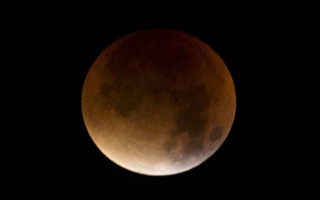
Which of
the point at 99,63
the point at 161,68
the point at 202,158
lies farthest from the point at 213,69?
the point at 99,63

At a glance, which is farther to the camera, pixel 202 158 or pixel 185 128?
pixel 202 158

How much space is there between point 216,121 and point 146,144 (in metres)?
1.14

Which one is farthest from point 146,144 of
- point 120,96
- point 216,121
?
point 216,121

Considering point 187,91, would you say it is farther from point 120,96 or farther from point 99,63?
point 99,63

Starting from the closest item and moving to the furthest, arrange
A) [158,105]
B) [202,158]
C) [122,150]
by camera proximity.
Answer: [158,105] < [122,150] < [202,158]

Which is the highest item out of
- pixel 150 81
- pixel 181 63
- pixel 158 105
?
pixel 181 63

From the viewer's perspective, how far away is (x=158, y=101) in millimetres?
4438

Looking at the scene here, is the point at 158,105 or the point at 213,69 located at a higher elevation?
the point at 213,69

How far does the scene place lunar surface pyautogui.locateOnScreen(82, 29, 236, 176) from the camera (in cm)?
448

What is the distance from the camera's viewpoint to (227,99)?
5035 millimetres

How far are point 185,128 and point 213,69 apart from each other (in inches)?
41.0

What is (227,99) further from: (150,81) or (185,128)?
(150,81)

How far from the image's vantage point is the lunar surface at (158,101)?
176 inches

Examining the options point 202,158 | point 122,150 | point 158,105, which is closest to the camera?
point 158,105
